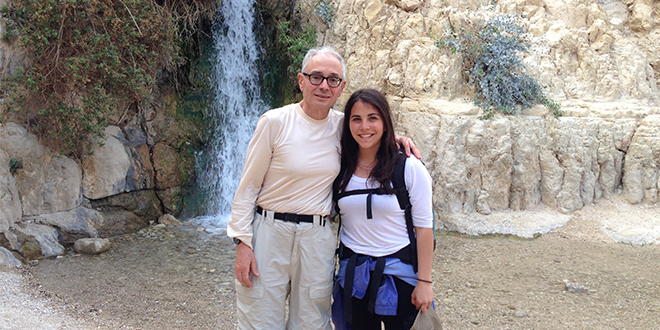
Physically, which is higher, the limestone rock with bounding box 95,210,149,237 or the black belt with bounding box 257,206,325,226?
the black belt with bounding box 257,206,325,226

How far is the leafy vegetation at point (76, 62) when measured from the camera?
5582 mm

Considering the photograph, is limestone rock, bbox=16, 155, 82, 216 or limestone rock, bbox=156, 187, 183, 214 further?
limestone rock, bbox=156, 187, 183, 214

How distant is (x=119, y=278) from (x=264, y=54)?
5.00 m

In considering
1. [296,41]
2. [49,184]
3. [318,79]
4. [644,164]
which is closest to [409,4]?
[296,41]

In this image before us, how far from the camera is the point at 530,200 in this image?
6773mm

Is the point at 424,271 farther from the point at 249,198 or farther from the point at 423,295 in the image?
the point at 249,198

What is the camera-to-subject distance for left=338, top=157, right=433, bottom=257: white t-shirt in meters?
2.15

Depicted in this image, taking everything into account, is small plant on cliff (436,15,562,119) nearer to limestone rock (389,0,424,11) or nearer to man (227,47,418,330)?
limestone rock (389,0,424,11)

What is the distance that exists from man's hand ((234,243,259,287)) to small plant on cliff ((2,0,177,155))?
4.59 m

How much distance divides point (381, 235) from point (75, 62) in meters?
5.16

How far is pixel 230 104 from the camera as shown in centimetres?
812

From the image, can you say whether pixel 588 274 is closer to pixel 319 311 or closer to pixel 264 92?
pixel 319 311

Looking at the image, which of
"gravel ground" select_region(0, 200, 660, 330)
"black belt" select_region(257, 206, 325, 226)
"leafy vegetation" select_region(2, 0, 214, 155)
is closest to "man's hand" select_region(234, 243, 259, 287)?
"black belt" select_region(257, 206, 325, 226)

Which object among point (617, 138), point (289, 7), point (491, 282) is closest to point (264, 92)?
point (289, 7)
